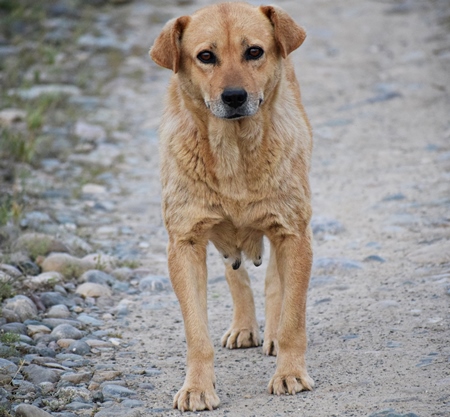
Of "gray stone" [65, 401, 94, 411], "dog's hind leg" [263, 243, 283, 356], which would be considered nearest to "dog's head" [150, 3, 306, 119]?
"dog's hind leg" [263, 243, 283, 356]

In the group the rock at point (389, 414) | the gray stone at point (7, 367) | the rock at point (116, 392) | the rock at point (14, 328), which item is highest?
the rock at point (389, 414)

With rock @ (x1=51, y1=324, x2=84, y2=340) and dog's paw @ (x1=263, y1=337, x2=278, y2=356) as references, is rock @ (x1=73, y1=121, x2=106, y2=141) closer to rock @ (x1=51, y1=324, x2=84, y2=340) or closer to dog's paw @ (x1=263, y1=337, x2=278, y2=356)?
rock @ (x1=51, y1=324, x2=84, y2=340)

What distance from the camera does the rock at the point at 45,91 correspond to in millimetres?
11465

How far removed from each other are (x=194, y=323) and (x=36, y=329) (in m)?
1.41

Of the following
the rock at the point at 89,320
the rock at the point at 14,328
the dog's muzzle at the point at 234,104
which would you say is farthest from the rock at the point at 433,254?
the rock at the point at 14,328

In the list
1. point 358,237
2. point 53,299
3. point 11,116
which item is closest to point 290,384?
point 53,299

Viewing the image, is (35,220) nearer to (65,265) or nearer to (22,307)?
(65,265)

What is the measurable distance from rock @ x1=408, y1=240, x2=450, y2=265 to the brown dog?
1892mm

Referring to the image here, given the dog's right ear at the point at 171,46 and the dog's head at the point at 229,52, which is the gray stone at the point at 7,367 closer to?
the dog's head at the point at 229,52

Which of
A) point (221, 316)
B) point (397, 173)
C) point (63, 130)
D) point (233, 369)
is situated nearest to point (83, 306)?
point (221, 316)

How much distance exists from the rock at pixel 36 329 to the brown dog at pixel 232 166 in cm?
126

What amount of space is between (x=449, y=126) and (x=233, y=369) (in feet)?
19.3

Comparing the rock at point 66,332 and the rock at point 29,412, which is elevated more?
the rock at point 29,412

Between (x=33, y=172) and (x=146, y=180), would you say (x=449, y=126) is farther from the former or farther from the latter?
(x=33, y=172)
